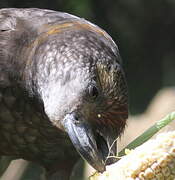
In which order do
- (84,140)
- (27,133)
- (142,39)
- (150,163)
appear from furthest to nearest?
(142,39)
(27,133)
(84,140)
(150,163)

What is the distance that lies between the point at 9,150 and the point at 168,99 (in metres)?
3.15

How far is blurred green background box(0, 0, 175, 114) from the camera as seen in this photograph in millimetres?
7465

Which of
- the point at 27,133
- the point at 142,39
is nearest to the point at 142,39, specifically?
the point at 142,39

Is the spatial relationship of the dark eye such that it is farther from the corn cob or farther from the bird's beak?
the corn cob

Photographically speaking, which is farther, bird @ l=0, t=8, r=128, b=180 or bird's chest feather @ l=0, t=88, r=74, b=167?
bird's chest feather @ l=0, t=88, r=74, b=167

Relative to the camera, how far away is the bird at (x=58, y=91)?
334 centimetres

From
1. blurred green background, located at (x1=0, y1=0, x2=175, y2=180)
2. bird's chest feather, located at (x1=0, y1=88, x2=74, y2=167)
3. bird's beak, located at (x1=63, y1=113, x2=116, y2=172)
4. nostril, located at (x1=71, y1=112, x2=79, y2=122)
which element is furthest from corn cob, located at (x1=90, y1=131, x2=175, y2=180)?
blurred green background, located at (x1=0, y1=0, x2=175, y2=180)

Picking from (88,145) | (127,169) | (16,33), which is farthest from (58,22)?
(127,169)

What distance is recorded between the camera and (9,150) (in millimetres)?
4176

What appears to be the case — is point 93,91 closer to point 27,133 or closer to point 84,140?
point 84,140

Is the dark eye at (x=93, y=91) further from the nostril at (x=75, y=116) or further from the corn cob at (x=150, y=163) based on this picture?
the corn cob at (x=150, y=163)

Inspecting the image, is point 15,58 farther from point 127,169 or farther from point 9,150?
point 127,169

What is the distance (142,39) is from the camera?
777cm

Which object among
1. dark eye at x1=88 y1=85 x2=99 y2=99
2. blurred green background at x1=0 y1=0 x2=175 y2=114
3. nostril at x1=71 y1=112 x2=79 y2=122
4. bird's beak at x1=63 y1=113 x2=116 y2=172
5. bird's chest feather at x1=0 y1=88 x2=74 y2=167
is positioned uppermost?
dark eye at x1=88 y1=85 x2=99 y2=99
